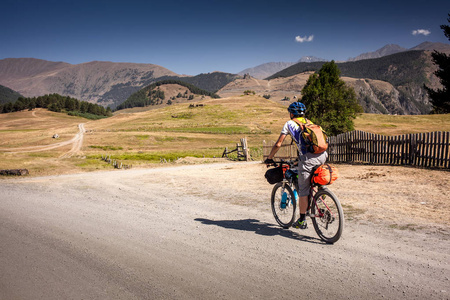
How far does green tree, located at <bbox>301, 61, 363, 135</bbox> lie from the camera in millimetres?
39500

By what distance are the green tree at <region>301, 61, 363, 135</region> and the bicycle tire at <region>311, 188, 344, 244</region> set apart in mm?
33686

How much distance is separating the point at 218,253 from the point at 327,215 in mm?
2308

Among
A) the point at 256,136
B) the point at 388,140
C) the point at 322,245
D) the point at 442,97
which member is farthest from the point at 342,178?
the point at 256,136

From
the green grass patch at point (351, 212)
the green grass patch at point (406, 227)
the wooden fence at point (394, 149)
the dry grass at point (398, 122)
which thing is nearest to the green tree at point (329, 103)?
the wooden fence at point (394, 149)

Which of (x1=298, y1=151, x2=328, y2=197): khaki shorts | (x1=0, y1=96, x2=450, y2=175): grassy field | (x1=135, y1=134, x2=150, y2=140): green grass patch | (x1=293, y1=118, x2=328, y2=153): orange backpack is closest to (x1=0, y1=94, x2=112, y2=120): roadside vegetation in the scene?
(x1=0, y1=96, x2=450, y2=175): grassy field

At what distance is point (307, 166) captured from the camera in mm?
5773

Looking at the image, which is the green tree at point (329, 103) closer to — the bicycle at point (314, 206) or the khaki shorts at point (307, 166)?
the bicycle at point (314, 206)

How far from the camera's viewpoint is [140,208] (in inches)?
368

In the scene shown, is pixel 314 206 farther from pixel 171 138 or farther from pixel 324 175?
pixel 171 138

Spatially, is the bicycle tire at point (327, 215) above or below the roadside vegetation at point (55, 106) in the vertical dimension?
below

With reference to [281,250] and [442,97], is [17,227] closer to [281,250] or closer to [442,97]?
[281,250]

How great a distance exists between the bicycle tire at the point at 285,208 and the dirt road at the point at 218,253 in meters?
0.22

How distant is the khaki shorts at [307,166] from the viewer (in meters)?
5.72

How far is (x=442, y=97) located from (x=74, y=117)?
6666 inches
